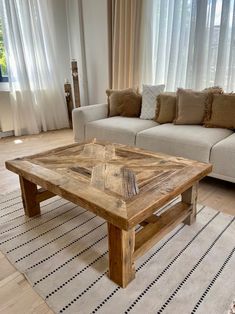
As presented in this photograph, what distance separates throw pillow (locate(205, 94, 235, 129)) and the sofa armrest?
50.7 inches

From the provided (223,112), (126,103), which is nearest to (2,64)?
(126,103)

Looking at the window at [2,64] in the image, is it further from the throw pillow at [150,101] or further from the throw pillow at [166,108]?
the throw pillow at [166,108]

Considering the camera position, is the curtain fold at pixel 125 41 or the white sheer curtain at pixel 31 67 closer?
the curtain fold at pixel 125 41

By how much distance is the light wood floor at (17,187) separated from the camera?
1.16 m

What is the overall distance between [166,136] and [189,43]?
4.49 ft

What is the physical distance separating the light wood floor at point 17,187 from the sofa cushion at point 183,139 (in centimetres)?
33

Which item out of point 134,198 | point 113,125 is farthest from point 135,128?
point 134,198

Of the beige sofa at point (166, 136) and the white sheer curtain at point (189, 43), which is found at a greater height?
the white sheer curtain at point (189, 43)

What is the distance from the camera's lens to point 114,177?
1403 millimetres

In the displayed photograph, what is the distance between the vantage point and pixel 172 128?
249 centimetres

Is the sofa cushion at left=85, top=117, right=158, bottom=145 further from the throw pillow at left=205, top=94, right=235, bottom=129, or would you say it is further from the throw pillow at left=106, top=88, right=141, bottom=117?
the throw pillow at left=205, top=94, right=235, bottom=129

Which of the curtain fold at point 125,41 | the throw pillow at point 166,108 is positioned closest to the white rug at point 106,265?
the throw pillow at point 166,108

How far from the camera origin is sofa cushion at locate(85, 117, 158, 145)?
2592 millimetres

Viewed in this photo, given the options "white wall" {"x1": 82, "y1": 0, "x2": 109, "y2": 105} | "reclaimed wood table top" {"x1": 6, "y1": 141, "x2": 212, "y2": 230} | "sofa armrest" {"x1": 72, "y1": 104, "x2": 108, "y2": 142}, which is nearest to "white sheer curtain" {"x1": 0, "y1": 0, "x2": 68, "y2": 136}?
"white wall" {"x1": 82, "y1": 0, "x2": 109, "y2": 105}
